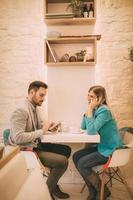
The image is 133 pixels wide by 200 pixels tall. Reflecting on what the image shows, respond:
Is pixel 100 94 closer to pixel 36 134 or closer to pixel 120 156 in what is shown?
pixel 120 156

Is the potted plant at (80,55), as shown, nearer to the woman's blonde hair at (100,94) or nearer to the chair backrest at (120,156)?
the woman's blonde hair at (100,94)

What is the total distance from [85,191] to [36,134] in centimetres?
113

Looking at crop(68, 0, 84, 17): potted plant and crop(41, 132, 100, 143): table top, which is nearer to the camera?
crop(41, 132, 100, 143): table top

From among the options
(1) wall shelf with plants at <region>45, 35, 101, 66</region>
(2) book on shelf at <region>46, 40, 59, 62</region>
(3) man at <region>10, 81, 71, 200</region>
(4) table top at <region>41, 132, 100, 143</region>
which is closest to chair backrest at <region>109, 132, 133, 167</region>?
(4) table top at <region>41, 132, 100, 143</region>

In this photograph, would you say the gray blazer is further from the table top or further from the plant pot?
the plant pot

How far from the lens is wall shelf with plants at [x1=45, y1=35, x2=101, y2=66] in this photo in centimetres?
361

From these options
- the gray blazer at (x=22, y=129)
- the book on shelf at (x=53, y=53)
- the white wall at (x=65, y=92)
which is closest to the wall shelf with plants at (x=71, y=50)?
the book on shelf at (x=53, y=53)

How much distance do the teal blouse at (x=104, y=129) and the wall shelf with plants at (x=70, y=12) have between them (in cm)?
124

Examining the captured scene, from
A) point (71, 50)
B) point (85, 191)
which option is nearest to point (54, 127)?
point (85, 191)

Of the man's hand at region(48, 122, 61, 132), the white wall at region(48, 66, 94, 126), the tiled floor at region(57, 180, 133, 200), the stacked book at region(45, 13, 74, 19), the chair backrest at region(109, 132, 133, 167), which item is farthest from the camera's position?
the white wall at region(48, 66, 94, 126)

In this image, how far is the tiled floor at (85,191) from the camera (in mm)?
3289

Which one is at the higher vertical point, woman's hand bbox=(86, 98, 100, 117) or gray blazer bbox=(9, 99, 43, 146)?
woman's hand bbox=(86, 98, 100, 117)

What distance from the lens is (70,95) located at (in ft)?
12.4

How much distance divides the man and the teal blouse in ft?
1.35
